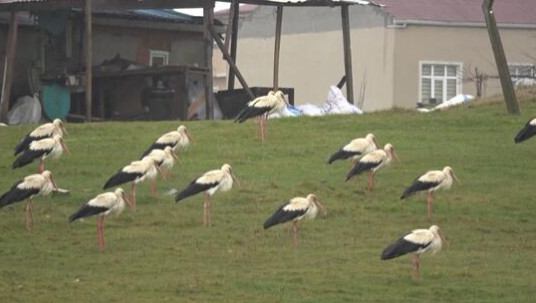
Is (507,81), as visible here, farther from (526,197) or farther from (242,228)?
(242,228)

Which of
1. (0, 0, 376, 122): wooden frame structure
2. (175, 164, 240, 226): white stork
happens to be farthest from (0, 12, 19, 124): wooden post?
(175, 164, 240, 226): white stork

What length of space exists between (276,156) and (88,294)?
9.50 meters

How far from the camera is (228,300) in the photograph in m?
15.1

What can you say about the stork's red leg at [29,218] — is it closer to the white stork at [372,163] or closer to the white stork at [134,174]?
the white stork at [134,174]

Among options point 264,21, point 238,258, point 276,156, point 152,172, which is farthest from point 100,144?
point 264,21

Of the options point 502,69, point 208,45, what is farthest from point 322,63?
point 502,69

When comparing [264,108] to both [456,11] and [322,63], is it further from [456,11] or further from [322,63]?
[322,63]

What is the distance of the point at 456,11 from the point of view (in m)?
49.6

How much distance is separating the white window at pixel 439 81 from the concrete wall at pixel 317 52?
132 cm

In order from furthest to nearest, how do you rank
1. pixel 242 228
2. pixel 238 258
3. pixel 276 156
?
pixel 276 156, pixel 242 228, pixel 238 258

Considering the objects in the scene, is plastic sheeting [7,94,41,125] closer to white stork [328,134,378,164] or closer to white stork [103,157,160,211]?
white stork [328,134,378,164]

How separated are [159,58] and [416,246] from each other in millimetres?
22972

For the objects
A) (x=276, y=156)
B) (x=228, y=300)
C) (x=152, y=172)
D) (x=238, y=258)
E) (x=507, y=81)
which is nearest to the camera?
(x=228, y=300)

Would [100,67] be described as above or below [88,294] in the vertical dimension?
above
